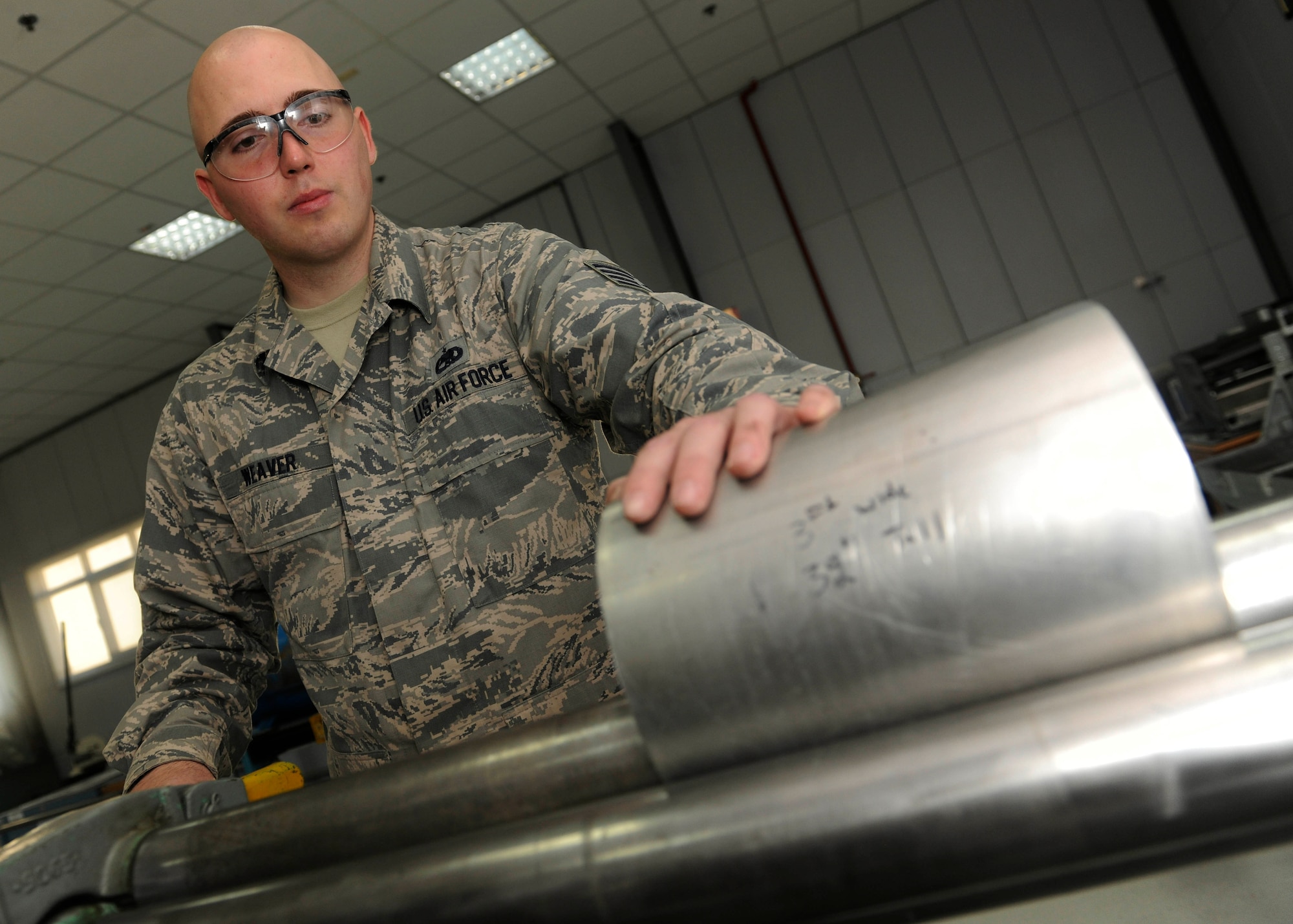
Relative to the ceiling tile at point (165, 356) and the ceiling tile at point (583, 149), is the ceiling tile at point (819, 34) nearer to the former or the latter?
the ceiling tile at point (583, 149)

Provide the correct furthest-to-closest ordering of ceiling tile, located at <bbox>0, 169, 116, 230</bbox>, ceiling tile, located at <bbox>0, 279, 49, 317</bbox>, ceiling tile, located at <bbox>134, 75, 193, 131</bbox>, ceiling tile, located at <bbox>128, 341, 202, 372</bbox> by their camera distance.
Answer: ceiling tile, located at <bbox>128, 341, 202, 372</bbox> → ceiling tile, located at <bbox>0, 279, 49, 317</bbox> → ceiling tile, located at <bbox>0, 169, 116, 230</bbox> → ceiling tile, located at <bbox>134, 75, 193, 131</bbox>

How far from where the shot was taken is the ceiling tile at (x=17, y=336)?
5.41 m

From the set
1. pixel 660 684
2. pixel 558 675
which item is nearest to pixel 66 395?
pixel 558 675

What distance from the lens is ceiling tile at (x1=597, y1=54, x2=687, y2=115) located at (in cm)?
528

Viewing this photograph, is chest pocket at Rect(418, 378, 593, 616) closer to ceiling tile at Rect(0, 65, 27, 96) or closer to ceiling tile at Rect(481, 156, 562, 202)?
ceiling tile at Rect(0, 65, 27, 96)

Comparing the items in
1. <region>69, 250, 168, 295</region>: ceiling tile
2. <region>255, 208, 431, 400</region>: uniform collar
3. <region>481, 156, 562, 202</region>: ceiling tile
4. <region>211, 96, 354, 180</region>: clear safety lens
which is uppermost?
<region>481, 156, 562, 202</region>: ceiling tile

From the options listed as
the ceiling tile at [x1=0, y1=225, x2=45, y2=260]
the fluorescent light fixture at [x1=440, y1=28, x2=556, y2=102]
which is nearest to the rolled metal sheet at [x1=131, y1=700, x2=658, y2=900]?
the fluorescent light fixture at [x1=440, y1=28, x2=556, y2=102]

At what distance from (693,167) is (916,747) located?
6.29 m

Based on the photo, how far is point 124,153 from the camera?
13.9ft

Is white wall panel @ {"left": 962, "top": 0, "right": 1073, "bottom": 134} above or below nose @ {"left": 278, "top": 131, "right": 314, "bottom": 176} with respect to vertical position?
above

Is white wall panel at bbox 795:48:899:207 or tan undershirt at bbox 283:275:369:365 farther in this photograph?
white wall panel at bbox 795:48:899:207

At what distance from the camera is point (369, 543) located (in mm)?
1118

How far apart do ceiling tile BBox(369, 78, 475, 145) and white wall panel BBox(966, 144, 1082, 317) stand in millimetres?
3633

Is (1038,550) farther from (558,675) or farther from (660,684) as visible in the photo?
(558,675)
